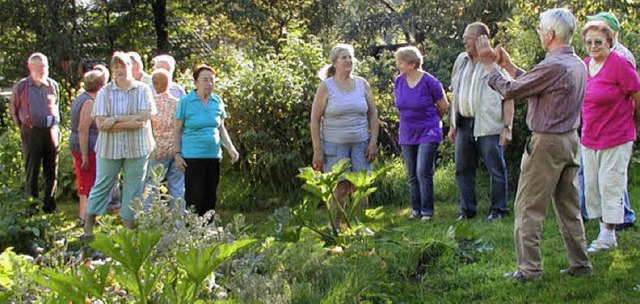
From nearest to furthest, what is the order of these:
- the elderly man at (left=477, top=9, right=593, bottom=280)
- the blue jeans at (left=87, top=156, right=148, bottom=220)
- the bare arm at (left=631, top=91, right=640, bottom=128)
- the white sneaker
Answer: the elderly man at (left=477, top=9, right=593, bottom=280), the bare arm at (left=631, top=91, right=640, bottom=128), the white sneaker, the blue jeans at (left=87, top=156, right=148, bottom=220)

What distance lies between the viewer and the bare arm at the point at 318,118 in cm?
A: 713

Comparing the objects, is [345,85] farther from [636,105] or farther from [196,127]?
[636,105]

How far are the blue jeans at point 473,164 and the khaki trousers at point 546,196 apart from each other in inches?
93.8

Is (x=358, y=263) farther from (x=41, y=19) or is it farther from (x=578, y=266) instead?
(x=41, y=19)

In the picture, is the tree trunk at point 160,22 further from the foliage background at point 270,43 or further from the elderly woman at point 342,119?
the elderly woman at point 342,119

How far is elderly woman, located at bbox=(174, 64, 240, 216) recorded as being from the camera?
7121mm

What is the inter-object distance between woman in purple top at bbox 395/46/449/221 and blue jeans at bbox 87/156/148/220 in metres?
2.46

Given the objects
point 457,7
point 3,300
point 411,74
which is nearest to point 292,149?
point 411,74

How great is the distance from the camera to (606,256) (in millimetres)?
5863

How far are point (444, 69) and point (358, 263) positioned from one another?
9.10 metres

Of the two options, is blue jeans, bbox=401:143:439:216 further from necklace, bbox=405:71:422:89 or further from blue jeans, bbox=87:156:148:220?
blue jeans, bbox=87:156:148:220

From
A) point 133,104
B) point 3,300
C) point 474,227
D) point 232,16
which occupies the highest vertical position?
point 232,16

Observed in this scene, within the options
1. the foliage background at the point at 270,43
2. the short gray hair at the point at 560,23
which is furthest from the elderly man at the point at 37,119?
the short gray hair at the point at 560,23

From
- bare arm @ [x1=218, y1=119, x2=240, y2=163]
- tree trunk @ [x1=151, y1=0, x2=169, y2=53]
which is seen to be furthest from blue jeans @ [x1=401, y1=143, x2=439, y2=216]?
tree trunk @ [x1=151, y1=0, x2=169, y2=53]
